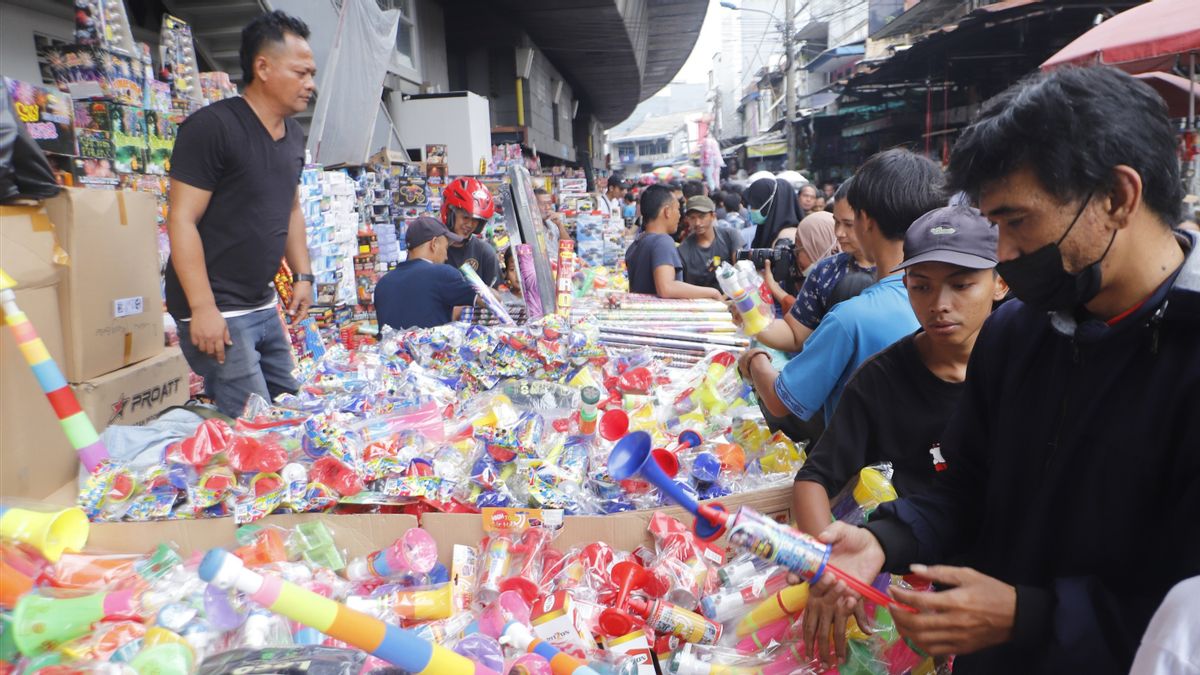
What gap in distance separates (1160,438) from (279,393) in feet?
A: 10.2

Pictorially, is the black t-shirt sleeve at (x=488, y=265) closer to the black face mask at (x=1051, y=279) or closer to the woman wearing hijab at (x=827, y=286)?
the woman wearing hijab at (x=827, y=286)

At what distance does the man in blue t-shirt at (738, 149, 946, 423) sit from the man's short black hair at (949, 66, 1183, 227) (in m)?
0.92

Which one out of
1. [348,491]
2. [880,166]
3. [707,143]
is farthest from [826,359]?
[707,143]

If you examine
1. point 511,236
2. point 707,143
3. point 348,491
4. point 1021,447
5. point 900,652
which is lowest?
point 900,652

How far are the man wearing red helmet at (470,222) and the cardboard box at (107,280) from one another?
88.3 inches

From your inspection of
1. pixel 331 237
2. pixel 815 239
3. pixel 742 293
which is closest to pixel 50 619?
pixel 742 293

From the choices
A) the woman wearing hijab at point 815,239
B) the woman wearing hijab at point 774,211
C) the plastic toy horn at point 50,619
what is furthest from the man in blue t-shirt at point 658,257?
the plastic toy horn at point 50,619

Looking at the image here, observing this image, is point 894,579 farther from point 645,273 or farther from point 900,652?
point 645,273

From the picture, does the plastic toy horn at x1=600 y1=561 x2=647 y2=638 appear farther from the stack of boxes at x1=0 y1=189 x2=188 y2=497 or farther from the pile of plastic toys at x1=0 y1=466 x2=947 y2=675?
the stack of boxes at x1=0 y1=189 x2=188 y2=497

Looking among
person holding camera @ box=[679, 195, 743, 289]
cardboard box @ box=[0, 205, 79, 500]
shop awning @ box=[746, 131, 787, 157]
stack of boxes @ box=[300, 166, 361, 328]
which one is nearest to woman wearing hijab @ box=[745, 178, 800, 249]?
person holding camera @ box=[679, 195, 743, 289]

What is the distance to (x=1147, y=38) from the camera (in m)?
6.07

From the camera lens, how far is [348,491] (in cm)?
221

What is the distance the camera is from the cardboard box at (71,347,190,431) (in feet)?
8.26

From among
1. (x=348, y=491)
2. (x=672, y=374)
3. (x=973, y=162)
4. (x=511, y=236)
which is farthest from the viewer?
(x=511, y=236)
